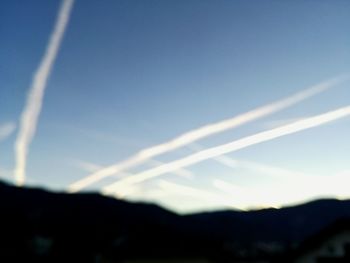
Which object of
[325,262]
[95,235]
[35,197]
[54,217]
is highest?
[35,197]

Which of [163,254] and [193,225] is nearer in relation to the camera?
[163,254]

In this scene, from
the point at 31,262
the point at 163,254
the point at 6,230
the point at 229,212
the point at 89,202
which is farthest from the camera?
the point at 229,212

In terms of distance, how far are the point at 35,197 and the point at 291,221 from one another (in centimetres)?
10754

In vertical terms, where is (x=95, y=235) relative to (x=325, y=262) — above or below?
above

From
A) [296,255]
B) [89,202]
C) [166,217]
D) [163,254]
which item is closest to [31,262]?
[163,254]

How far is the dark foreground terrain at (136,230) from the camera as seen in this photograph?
32406 mm

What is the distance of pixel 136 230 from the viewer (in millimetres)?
36969

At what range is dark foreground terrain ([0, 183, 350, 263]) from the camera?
106 feet

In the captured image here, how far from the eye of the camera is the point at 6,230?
38969 millimetres

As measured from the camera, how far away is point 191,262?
32031 millimetres

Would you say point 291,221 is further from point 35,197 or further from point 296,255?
point 296,255

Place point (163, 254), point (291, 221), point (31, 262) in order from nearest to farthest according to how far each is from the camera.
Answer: point (163, 254) < point (31, 262) < point (291, 221)

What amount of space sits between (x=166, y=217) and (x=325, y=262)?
408 ft

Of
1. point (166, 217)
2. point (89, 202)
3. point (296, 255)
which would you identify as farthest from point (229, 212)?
point (296, 255)
